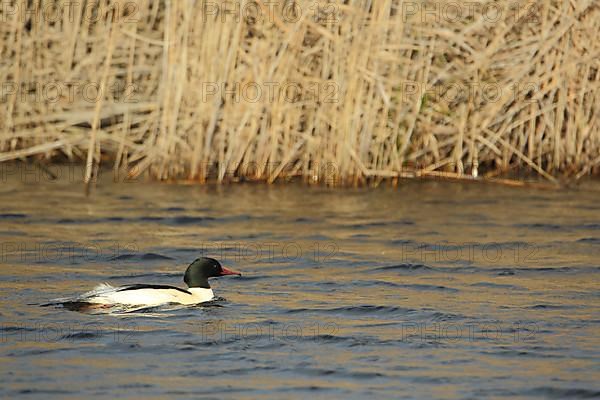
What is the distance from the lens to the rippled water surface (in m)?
6.77

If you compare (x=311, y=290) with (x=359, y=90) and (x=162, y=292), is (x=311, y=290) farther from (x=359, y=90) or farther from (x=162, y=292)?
(x=359, y=90)

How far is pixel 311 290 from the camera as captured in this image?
9.04 meters

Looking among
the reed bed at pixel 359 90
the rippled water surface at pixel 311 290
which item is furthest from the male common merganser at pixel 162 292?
the reed bed at pixel 359 90

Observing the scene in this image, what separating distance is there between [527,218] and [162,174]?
348cm

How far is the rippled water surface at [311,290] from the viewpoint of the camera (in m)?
6.77

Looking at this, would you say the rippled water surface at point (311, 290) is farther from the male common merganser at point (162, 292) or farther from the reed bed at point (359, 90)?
the reed bed at point (359, 90)

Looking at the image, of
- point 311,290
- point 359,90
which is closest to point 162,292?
point 311,290

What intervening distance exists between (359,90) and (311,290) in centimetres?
370

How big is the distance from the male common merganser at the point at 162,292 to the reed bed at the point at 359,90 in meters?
3.76

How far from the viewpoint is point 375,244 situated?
10.8 m

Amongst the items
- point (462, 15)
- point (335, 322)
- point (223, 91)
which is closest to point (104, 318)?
point (335, 322)

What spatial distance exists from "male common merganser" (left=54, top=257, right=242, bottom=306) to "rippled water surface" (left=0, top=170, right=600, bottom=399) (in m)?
0.09

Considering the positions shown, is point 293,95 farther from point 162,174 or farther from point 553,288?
point 553,288

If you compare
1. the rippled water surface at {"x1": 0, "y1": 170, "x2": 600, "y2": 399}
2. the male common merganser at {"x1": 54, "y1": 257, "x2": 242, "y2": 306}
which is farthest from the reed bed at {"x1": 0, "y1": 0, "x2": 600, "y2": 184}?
the male common merganser at {"x1": 54, "y1": 257, "x2": 242, "y2": 306}
